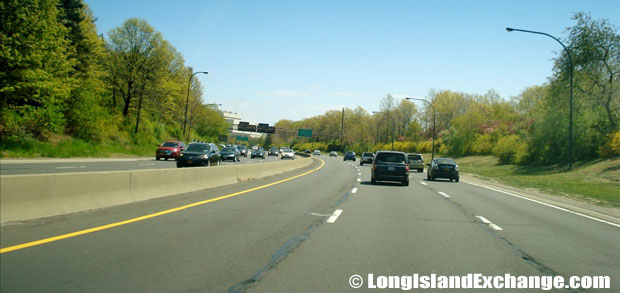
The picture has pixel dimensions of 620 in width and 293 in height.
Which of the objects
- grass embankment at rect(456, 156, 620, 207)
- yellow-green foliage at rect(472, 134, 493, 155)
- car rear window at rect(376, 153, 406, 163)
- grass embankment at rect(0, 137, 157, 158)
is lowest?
grass embankment at rect(456, 156, 620, 207)

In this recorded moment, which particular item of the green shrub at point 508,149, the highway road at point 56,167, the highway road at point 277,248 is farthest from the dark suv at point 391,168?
the green shrub at point 508,149

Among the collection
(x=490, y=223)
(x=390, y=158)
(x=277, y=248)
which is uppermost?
(x=390, y=158)

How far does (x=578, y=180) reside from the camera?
96.5ft

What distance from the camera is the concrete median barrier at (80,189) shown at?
8.08m

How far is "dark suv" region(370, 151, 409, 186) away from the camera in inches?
873

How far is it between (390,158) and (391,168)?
2.24 feet

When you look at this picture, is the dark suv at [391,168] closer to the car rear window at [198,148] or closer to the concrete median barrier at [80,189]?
the concrete median barrier at [80,189]

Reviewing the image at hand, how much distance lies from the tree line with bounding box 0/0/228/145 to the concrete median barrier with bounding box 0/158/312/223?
87.0 ft

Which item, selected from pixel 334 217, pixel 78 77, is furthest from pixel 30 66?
pixel 334 217

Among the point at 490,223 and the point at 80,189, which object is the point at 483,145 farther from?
the point at 80,189

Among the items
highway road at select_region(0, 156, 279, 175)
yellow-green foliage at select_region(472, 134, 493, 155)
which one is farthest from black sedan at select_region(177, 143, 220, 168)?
yellow-green foliage at select_region(472, 134, 493, 155)

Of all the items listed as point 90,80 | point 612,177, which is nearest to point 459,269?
point 612,177

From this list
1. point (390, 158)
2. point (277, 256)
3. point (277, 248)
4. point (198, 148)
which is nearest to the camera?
point (277, 256)

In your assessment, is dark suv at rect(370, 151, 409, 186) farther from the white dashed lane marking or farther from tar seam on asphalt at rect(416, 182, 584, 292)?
tar seam on asphalt at rect(416, 182, 584, 292)
